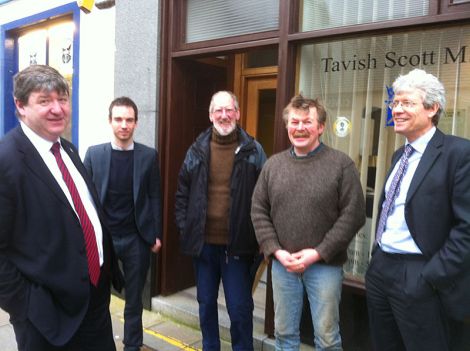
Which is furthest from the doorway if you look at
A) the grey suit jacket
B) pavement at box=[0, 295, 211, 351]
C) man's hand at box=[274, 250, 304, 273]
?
man's hand at box=[274, 250, 304, 273]

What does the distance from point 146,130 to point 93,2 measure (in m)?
1.61

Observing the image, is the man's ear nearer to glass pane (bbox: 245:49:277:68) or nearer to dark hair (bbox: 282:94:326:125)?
dark hair (bbox: 282:94:326:125)

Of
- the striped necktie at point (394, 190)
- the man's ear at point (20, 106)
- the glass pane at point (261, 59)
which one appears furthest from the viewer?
the glass pane at point (261, 59)

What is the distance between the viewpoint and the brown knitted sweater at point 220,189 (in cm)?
300

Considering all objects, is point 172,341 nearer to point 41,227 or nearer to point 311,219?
point 311,219

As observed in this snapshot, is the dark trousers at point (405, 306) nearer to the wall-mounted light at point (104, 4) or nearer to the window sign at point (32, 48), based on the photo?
the wall-mounted light at point (104, 4)

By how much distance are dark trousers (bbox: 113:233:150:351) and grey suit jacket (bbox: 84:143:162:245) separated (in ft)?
0.30

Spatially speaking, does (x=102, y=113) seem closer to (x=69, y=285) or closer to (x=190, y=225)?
(x=190, y=225)

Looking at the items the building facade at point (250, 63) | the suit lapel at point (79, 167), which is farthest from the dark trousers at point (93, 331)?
the building facade at point (250, 63)

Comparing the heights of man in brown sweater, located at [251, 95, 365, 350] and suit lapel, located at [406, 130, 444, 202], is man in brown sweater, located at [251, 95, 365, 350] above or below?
below

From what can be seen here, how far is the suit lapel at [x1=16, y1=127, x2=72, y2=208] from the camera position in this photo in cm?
191

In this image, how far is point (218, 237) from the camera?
301cm

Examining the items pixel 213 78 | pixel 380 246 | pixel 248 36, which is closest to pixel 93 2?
pixel 213 78

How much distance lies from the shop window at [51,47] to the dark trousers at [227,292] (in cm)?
311
